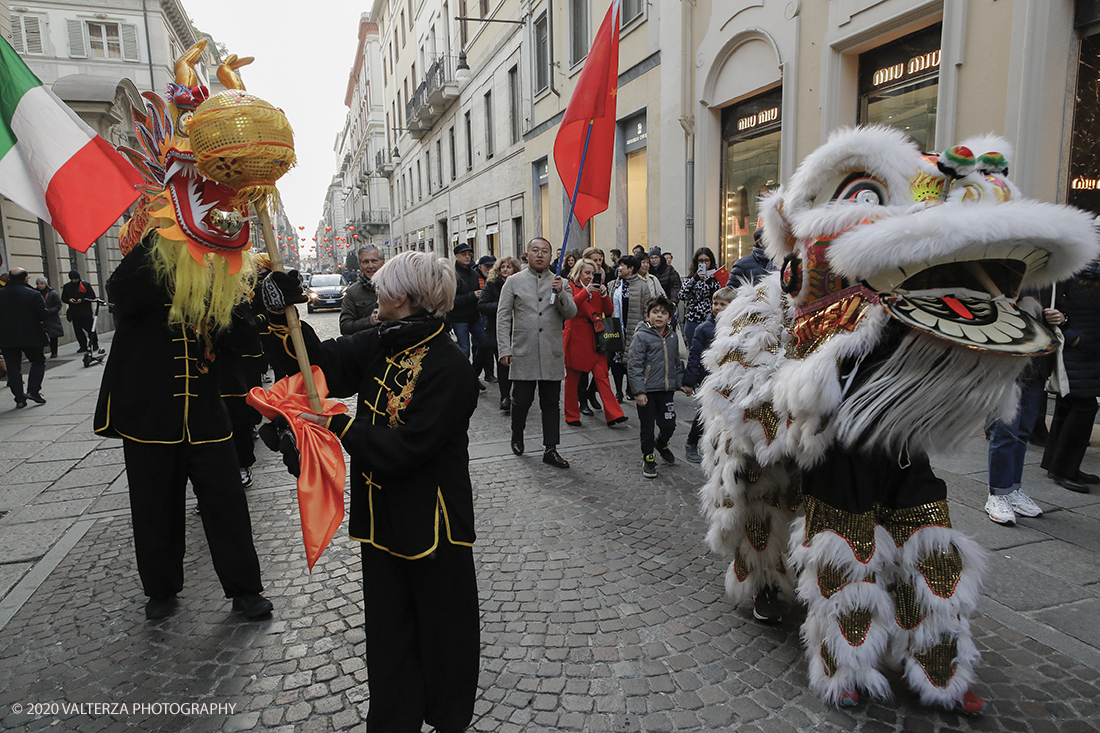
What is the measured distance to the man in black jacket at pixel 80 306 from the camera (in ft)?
42.5

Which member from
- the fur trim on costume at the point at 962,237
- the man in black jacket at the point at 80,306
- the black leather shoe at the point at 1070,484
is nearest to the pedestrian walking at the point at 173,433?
the fur trim on costume at the point at 962,237

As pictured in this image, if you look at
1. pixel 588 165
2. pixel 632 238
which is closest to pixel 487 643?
pixel 588 165

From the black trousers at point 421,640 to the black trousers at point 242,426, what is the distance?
3319 millimetres

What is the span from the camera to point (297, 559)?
12.7 feet

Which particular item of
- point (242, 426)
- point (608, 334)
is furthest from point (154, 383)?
point (608, 334)

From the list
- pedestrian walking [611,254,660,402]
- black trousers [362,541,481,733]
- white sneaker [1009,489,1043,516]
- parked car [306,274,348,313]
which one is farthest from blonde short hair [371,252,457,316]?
parked car [306,274,348,313]

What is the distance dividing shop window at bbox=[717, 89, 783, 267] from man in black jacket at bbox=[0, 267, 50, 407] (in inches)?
405

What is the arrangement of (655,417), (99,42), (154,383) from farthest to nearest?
(99,42) < (655,417) < (154,383)

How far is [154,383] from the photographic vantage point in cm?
305

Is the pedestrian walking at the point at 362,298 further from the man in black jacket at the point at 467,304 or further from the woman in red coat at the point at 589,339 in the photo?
the man in black jacket at the point at 467,304

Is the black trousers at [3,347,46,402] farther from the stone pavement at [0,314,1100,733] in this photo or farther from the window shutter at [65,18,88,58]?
the window shutter at [65,18,88,58]

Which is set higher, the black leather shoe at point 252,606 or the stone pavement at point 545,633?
the black leather shoe at point 252,606

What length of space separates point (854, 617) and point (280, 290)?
7.69 ft

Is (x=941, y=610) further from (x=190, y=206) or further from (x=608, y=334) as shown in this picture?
(x=608, y=334)
